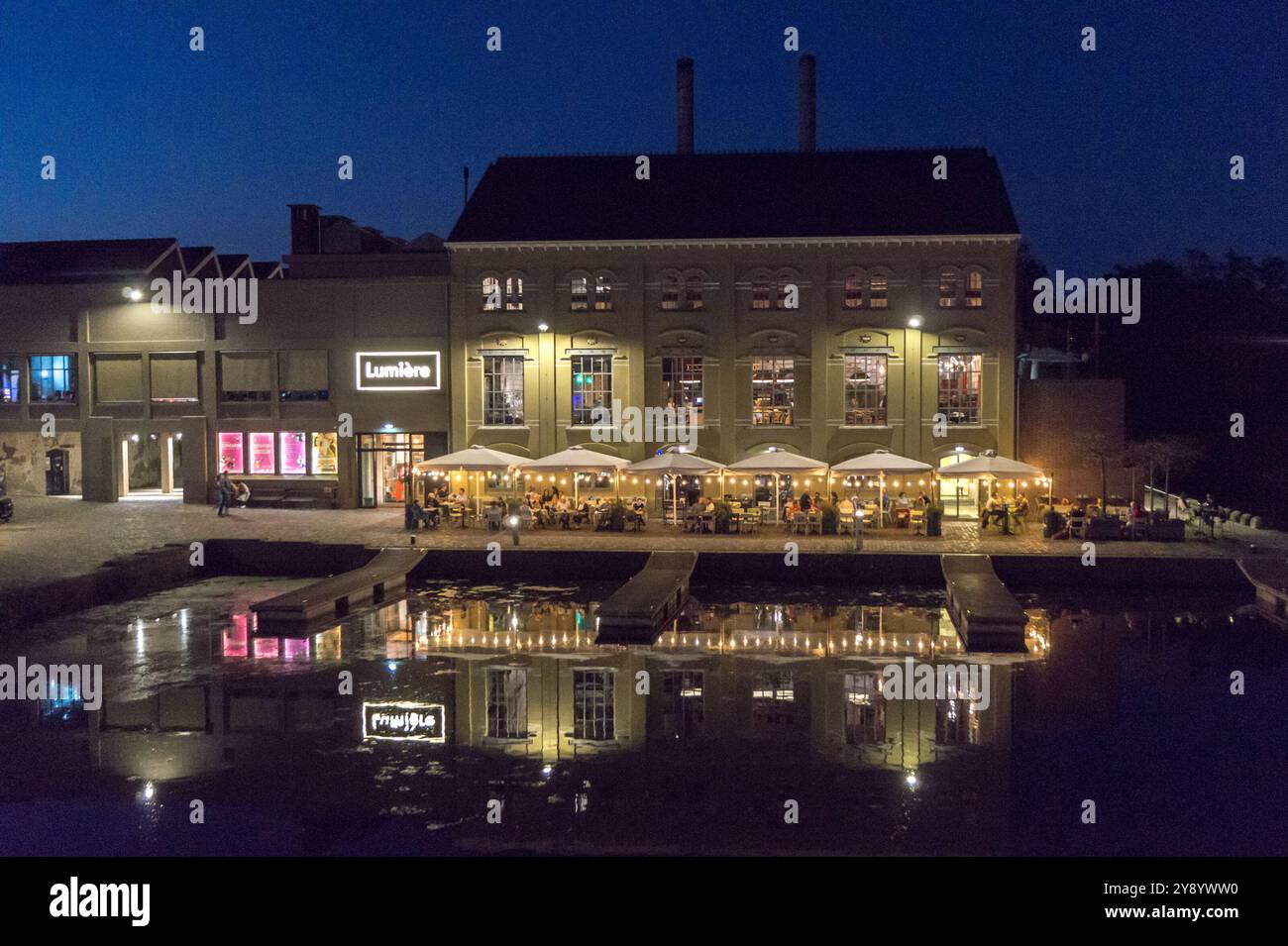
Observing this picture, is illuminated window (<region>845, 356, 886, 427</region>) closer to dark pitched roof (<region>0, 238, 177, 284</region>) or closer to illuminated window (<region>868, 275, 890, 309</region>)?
illuminated window (<region>868, 275, 890, 309</region>)

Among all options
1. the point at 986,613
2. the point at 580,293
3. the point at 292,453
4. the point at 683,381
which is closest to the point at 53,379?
the point at 292,453

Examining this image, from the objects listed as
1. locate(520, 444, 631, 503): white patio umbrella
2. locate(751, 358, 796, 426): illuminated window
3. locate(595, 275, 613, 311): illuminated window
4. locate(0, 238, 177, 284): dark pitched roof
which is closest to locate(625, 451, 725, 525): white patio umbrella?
locate(520, 444, 631, 503): white patio umbrella

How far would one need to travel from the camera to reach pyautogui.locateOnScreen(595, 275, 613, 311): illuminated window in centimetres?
3572

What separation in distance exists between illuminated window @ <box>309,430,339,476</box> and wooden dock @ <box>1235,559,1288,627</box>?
2559 centimetres

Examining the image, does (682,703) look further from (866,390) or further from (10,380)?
(10,380)

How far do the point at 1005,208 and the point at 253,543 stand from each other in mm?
22836

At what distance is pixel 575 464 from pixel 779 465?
18.2 ft

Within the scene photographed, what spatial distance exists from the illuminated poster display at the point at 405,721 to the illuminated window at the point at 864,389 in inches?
777

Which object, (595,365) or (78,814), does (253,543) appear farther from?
(78,814)

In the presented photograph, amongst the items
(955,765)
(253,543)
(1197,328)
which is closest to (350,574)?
(253,543)

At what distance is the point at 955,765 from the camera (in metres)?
15.3

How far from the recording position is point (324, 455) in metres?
38.0

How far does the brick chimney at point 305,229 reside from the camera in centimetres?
3900

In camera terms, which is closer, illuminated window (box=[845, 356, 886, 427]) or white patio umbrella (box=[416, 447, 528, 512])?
white patio umbrella (box=[416, 447, 528, 512])
